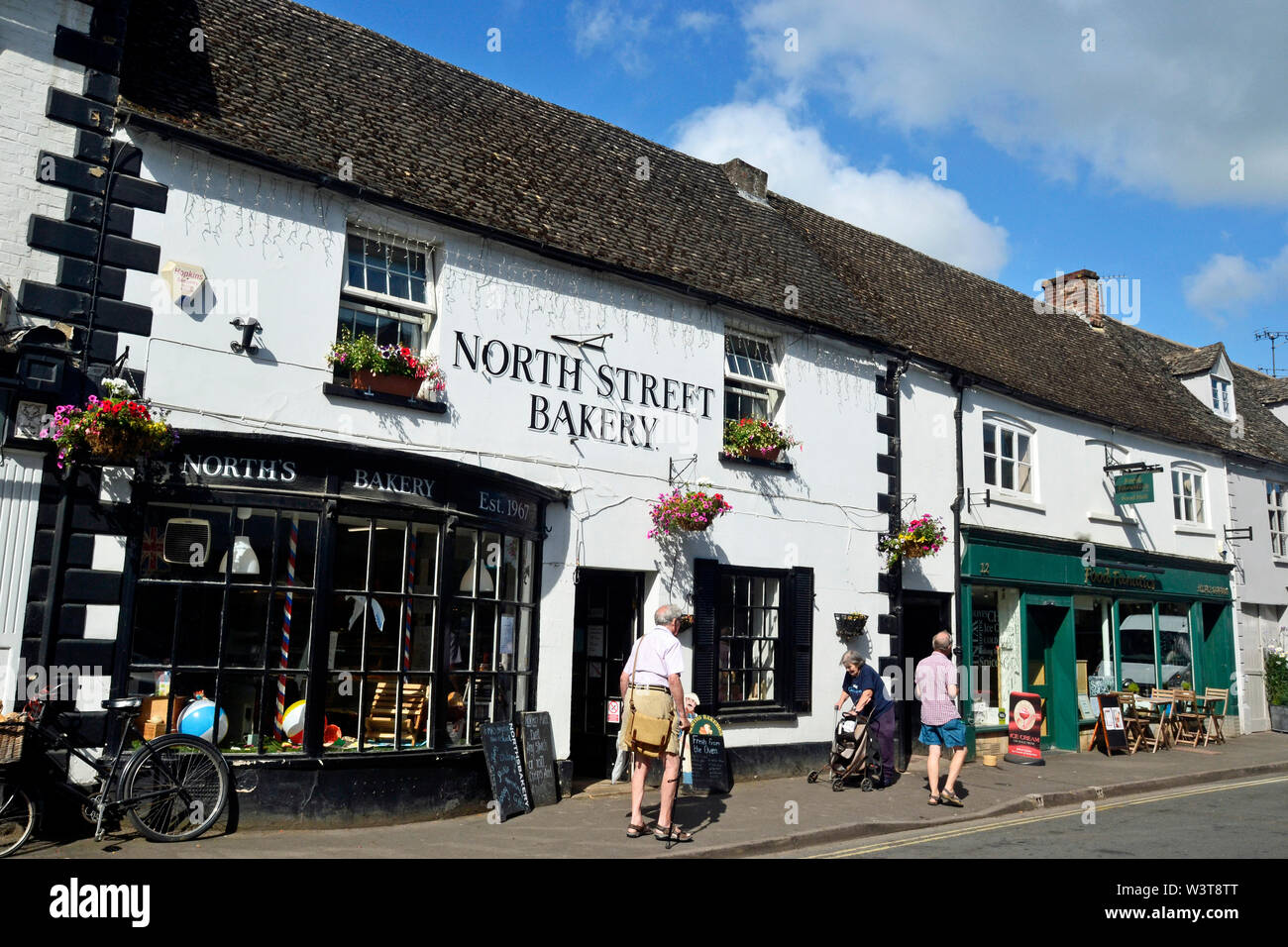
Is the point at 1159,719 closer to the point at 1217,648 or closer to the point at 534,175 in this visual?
the point at 1217,648

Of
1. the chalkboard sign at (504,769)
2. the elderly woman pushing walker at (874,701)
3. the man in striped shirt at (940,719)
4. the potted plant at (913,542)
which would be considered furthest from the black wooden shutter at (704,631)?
the potted plant at (913,542)

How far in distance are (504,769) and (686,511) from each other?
11.7ft

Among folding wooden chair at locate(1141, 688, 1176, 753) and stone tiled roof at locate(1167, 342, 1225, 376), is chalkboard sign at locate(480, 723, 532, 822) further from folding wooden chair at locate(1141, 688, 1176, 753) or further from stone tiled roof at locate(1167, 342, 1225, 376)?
stone tiled roof at locate(1167, 342, 1225, 376)

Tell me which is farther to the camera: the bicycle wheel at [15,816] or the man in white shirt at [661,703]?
the man in white shirt at [661,703]

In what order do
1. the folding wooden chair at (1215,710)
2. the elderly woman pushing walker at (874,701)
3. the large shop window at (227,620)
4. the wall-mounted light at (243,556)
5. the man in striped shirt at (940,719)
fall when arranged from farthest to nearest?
the folding wooden chair at (1215,710) → the elderly woman pushing walker at (874,701) → the man in striped shirt at (940,719) → the wall-mounted light at (243,556) → the large shop window at (227,620)

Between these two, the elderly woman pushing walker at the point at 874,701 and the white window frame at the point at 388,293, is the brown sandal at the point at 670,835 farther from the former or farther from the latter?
the white window frame at the point at 388,293

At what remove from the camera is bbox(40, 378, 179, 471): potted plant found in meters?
7.76

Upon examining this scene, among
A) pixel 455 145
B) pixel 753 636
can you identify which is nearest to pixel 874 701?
pixel 753 636

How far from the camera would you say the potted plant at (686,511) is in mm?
11773

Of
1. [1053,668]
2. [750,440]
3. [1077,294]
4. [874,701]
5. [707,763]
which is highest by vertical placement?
[1077,294]

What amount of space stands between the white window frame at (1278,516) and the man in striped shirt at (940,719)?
15.3 m

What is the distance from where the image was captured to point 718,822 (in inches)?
382
